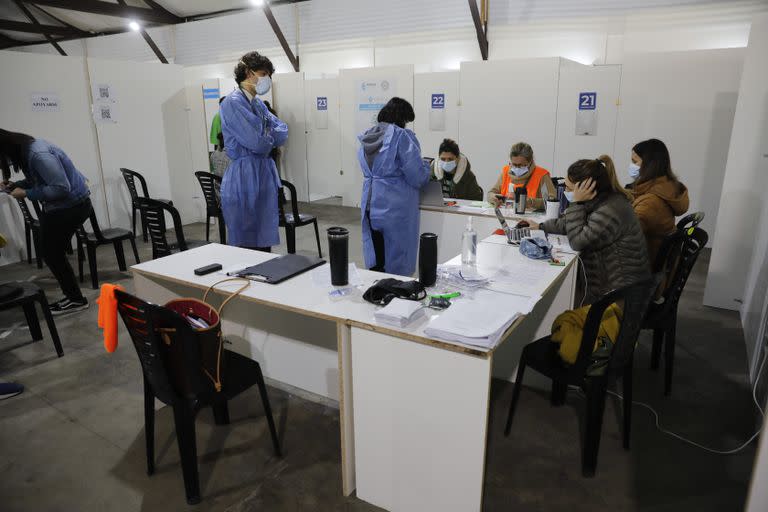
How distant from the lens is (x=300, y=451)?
6.96 ft

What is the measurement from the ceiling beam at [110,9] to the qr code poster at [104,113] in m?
3.46

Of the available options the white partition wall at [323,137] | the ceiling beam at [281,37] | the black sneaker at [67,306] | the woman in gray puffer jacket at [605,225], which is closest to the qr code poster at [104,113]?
the black sneaker at [67,306]

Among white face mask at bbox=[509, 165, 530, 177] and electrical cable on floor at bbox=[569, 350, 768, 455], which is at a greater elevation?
white face mask at bbox=[509, 165, 530, 177]

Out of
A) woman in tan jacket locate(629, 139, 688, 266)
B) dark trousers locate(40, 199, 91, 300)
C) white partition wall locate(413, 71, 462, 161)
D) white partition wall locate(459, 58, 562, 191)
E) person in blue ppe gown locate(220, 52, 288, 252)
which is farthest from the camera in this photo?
white partition wall locate(413, 71, 462, 161)

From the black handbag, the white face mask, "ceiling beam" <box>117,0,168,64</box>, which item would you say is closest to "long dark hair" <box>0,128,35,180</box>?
the black handbag

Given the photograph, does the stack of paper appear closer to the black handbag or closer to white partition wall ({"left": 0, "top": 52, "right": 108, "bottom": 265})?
the black handbag

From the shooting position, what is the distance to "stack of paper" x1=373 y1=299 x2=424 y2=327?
158cm

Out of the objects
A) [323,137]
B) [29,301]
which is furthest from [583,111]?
[29,301]

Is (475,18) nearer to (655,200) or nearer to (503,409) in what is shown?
(655,200)

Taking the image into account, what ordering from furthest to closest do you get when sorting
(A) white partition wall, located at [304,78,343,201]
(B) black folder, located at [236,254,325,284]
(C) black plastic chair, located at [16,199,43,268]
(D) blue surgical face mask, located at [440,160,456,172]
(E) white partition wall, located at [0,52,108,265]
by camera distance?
(A) white partition wall, located at [304,78,343,201] → (E) white partition wall, located at [0,52,108,265] → (C) black plastic chair, located at [16,199,43,268] → (D) blue surgical face mask, located at [440,160,456,172] → (B) black folder, located at [236,254,325,284]

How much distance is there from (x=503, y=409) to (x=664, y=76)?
14.2 feet

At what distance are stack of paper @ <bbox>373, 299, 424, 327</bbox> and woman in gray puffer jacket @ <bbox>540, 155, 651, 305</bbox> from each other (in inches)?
42.9

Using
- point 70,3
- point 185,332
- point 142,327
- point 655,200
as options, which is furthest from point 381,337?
point 70,3

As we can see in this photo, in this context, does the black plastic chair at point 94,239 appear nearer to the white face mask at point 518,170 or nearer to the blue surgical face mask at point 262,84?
the blue surgical face mask at point 262,84
